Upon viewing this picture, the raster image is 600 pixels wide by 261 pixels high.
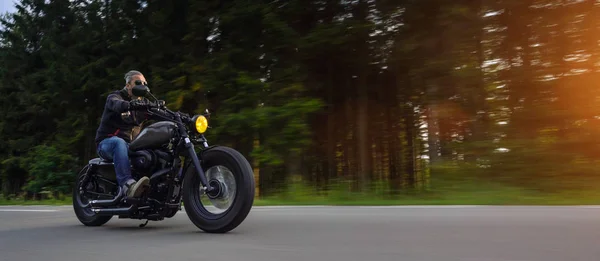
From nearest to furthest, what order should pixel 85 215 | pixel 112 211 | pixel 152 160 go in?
pixel 152 160
pixel 112 211
pixel 85 215

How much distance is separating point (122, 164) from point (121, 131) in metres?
0.50

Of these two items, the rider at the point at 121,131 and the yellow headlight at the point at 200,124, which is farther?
the rider at the point at 121,131

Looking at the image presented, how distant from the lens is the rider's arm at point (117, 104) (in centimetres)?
527

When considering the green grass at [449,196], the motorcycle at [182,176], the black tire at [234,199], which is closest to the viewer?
the black tire at [234,199]

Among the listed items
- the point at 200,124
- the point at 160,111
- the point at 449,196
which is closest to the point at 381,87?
the point at 449,196

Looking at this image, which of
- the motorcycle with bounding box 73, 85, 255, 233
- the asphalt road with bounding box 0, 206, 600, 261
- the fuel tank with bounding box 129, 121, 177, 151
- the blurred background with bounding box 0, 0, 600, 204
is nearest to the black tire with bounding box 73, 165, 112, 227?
the asphalt road with bounding box 0, 206, 600, 261

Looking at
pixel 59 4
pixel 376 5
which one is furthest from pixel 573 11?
pixel 59 4

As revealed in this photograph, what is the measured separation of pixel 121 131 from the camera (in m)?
5.77

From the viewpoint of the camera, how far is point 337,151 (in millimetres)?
16828

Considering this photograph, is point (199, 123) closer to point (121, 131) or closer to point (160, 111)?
point (160, 111)

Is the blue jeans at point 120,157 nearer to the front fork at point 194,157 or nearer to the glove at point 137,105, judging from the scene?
the glove at point 137,105

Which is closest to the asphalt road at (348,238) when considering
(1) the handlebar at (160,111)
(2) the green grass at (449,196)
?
(1) the handlebar at (160,111)

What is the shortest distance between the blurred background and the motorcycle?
4325 millimetres

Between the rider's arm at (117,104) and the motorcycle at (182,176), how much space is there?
19cm
